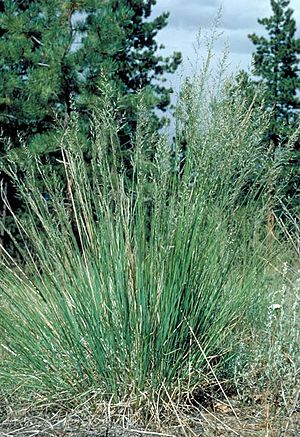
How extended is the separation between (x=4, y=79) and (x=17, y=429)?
24.4 ft

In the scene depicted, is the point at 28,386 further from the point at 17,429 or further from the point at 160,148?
the point at 160,148

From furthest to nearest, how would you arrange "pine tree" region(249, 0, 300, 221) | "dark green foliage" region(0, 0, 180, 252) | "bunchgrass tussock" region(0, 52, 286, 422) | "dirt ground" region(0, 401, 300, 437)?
1. "pine tree" region(249, 0, 300, 221)
2. "dark green foliage" region(0, 0, 180, 252)
3. "bunchgrass tussock" region(0, 52, 286, 422)
4. "dirt ground" region(0, 401, 300, 437)

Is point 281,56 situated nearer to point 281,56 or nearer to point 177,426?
point 281,56

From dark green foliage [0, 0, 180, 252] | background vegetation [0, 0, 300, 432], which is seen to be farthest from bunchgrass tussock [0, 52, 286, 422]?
dark green foliage [0, 0, 180, 252]

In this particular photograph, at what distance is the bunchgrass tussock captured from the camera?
9.65 feet

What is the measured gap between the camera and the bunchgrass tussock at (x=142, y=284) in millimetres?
2941

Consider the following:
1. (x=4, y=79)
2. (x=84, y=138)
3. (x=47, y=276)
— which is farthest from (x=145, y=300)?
(x=4, y=79)

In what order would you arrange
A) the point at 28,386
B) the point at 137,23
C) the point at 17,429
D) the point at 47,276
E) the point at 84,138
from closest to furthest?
the point at 17,429
the point at 28,386
the point at 47,276
the point at 84,138
the point at 137,23

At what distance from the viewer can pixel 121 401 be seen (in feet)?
9.50

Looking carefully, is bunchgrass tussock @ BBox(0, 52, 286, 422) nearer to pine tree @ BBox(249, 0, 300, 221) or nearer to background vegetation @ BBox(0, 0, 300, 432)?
background vegetation @ BBox(0, 0, 300, 432)

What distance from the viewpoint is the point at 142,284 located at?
294cm

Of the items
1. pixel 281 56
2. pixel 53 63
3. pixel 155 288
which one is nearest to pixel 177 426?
pixel 155 288

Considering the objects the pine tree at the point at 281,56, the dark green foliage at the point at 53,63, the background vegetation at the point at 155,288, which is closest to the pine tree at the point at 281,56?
the pine tree at the point at 281,56

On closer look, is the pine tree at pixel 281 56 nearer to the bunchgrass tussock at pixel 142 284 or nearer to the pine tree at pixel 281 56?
the pine tree at pixel 281 56
